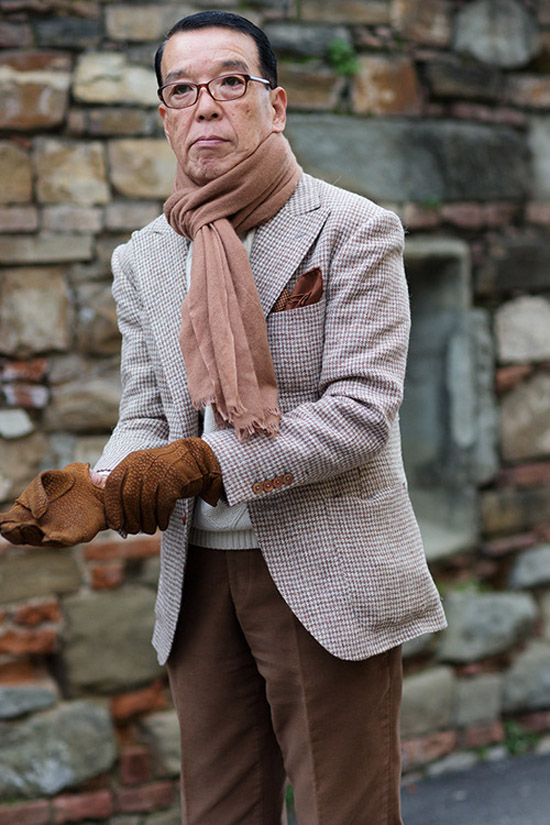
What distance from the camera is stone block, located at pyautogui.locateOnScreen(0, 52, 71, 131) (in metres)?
2.97

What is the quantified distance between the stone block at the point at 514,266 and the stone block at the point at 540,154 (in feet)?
0.62

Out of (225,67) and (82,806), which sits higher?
(225,67)

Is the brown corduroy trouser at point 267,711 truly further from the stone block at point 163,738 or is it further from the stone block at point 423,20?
the stone block at point 423,20

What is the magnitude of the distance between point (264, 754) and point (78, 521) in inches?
25.8

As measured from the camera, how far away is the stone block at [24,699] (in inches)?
119

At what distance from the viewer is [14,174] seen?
9.82ft

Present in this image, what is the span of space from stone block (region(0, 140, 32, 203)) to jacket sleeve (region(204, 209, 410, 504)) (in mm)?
1475

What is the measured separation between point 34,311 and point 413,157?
1.39 metres

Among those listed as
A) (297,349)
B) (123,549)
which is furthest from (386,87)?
(297,349)

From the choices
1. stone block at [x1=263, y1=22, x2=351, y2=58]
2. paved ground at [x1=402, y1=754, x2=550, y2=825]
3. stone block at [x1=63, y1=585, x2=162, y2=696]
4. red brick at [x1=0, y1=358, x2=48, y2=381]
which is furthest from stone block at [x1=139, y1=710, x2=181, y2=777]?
stone block at [x1=263, y1=22, x2=351, y2=58]

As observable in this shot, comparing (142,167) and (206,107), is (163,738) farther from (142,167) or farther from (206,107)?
(206,107)

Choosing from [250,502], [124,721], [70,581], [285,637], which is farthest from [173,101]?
[124,721]

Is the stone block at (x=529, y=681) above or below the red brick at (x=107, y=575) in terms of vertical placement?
below

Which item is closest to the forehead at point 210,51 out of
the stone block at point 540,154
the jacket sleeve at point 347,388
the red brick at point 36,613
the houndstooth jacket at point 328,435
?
the houndstooth jacket at point 328,435
